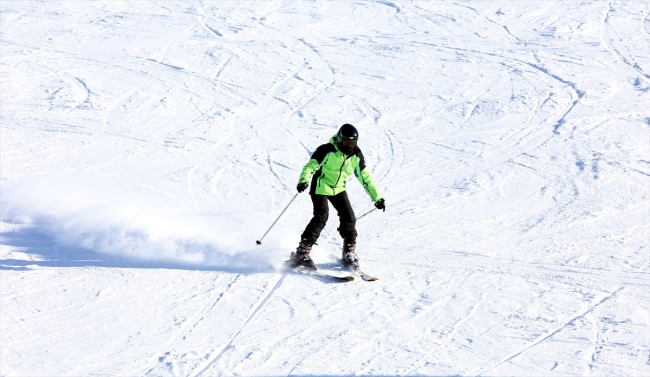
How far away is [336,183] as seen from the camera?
695 centimetres

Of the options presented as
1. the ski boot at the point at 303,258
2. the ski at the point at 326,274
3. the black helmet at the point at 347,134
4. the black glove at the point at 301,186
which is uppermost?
the black helmet at the point at 347,134

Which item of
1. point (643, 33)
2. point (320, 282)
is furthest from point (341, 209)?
point (643, 33)

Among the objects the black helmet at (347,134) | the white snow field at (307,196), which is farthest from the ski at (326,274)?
the black helmet at (347,134)

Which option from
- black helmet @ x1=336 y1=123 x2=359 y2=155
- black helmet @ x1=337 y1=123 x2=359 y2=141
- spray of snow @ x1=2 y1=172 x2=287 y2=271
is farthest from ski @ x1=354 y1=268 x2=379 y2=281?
black helmet @ x1=337 y1=123 x2=359 y2=141

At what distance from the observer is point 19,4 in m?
17.8

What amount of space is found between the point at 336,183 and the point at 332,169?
17 centimetres

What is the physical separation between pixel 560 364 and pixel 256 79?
9478mm

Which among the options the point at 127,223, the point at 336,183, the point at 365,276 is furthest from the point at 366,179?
the point at 127,223

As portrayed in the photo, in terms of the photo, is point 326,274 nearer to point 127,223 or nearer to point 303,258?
point 303,258

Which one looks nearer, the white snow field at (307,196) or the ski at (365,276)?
the white snow field at (307,196)

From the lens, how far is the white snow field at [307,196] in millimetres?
5812

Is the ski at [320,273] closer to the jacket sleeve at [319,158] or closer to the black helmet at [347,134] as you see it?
the jacket sleeve at [319,158]

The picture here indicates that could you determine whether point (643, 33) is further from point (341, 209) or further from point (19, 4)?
point (19, 4)

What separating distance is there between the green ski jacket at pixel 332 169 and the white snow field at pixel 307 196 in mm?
952
